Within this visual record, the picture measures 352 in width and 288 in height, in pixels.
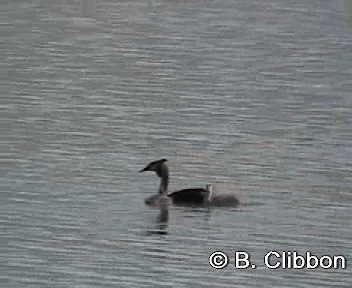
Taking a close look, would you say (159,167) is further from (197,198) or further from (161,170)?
(197,198)

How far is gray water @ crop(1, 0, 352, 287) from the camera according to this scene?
999 cm

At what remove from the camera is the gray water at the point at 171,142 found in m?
9.99

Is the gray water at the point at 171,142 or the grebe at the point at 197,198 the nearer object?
the gray water at the point at 171,142

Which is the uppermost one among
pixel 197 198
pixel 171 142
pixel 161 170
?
pixel 171 142

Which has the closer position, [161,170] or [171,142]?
[161,170]

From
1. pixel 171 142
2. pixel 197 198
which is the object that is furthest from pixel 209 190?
pixel 171 142

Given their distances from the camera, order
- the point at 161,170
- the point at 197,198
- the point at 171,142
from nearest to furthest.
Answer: the point at 197,198 < the point at 161,170 < the point at 171,142

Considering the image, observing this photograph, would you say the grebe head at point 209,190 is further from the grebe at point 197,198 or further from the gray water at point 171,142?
the gray water at point 171,142

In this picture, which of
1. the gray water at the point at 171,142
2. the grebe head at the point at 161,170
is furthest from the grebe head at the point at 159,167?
the gray water at the point at 171,142

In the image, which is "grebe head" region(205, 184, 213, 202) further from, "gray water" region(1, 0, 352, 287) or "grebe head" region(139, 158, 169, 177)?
"grebe head" region(139, 158, 169, 177)

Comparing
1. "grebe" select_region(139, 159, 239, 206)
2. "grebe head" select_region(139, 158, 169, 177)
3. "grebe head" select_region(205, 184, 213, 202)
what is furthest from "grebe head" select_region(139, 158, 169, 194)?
"grebe head" select_region(205, 184, 213, 202)

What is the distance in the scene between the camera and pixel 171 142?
13102 millimetres

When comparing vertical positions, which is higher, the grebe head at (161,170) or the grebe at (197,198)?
the grebe head at (161,170)

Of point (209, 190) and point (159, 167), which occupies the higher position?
point (159, 167)
